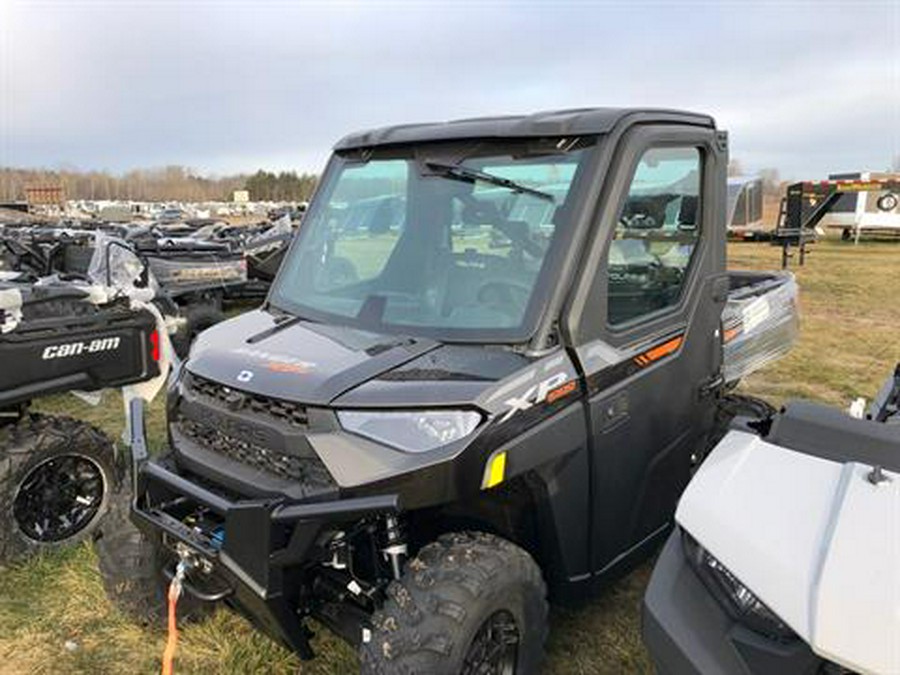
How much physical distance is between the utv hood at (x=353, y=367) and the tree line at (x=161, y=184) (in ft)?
253

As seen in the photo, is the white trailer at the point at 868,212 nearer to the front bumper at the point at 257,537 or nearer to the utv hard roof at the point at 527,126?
the utv hard roof at the point at 527,126

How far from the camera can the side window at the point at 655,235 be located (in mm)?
2896

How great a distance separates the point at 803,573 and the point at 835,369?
7.39 m

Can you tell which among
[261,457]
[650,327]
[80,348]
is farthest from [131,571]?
[650,327]

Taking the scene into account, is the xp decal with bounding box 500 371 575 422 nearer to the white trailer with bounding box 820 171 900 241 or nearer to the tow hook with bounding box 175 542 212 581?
the tow hook with bounding box 175 542 212 581

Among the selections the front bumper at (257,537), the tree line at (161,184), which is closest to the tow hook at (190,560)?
the front bumper at (257,537)

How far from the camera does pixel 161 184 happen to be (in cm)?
11006

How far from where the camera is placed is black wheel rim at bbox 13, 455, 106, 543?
4023 mm

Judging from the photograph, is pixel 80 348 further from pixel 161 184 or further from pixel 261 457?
pixel 161 184

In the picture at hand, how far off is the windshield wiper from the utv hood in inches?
24.4

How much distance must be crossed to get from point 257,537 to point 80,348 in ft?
8.02

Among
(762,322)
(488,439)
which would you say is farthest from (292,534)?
(762,322)

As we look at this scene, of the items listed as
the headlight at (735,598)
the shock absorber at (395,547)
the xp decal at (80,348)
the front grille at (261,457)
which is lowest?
the shock absorber at (395,547)

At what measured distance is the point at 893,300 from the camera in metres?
13.7
